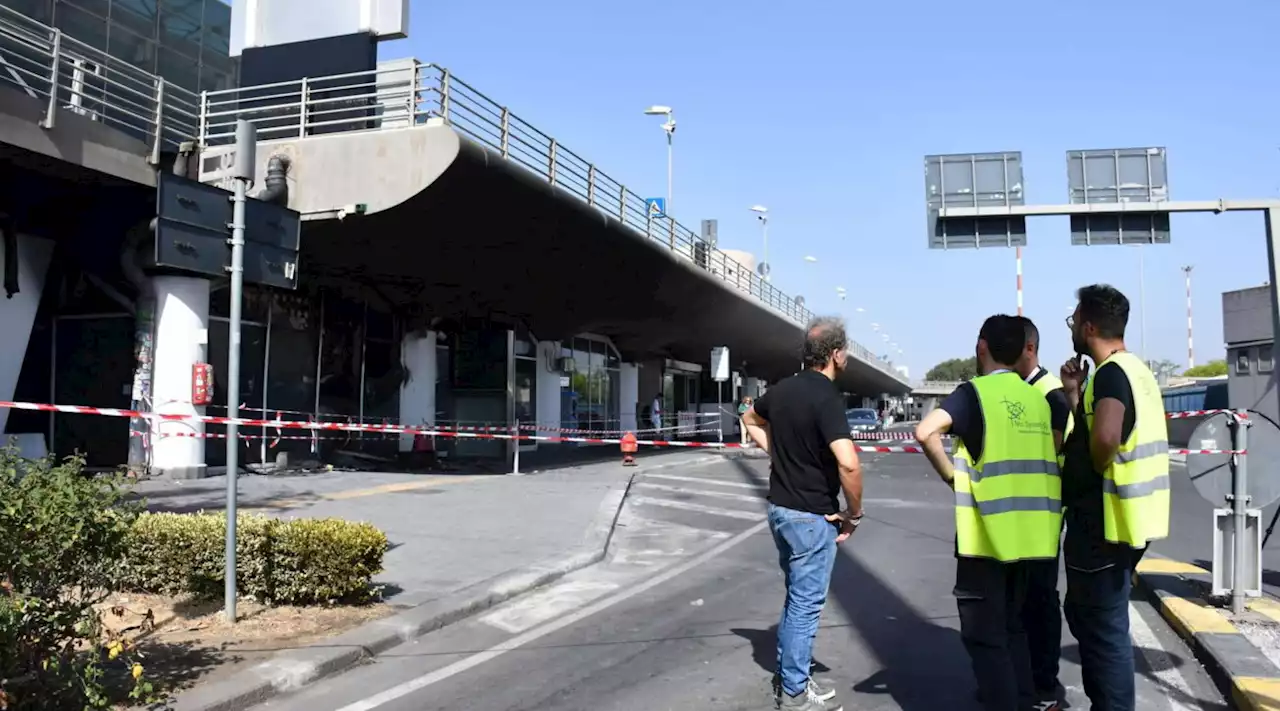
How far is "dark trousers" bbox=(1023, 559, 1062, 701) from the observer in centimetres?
461

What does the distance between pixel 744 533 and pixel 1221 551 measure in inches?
221

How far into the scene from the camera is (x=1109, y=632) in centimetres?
383

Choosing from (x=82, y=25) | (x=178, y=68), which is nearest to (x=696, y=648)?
(x=82, y=25)

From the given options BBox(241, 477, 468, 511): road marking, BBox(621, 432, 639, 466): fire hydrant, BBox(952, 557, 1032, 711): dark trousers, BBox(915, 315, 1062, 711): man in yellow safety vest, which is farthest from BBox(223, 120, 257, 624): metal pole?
BBox(621, 432, 639, 466): fire hydrant

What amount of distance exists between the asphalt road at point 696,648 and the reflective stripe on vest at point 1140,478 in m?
1.56

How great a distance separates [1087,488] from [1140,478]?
249mm

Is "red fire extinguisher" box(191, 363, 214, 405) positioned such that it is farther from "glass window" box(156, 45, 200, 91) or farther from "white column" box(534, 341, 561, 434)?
"white column" box(534, 341, 561, 434)

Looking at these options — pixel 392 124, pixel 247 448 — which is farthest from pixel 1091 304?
pixel 247 448

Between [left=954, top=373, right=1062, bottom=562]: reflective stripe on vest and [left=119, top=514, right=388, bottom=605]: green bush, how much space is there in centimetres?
426

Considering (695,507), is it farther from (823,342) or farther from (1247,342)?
(1247,342)

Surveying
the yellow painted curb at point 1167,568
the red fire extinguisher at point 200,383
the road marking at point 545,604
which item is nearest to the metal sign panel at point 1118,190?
the yellow painted curb at point 1167,568

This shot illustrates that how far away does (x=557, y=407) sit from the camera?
95.2 feet

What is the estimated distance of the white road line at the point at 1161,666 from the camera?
4.95m

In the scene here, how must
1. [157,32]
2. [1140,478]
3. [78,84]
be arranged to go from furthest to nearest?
[157,32]
[78,84]
[1140,478]
